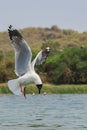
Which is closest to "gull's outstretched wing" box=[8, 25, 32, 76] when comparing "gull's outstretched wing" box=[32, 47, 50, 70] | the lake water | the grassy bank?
"gull's outstretched wing" box=[32, 47, 50, 70]

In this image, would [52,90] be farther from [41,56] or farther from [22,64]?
[22,64]

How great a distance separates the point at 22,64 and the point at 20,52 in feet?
1.46

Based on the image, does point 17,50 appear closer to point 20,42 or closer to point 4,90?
point 20,42

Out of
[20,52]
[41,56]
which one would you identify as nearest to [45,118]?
[41,56]

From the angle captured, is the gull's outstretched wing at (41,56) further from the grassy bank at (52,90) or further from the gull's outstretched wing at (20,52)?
the grassy bank at (52,90)

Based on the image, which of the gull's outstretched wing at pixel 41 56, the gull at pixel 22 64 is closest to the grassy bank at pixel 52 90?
the gull's outstretched wing at pixel 41 56

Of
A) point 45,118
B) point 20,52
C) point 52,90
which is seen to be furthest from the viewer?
point 52,90

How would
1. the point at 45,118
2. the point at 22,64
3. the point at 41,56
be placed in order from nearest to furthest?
the point at 22,64, the point at 41,56, the point at 45,118

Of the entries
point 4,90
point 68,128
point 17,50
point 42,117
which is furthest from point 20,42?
point 4,90

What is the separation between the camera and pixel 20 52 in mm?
18656

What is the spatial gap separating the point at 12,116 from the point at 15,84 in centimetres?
1903

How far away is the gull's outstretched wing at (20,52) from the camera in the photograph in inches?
721

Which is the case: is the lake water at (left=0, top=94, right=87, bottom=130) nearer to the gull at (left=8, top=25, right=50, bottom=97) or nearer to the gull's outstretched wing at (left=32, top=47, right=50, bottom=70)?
the gull's outstretched wing at (left=32, top=47, right=50, bottom=70)

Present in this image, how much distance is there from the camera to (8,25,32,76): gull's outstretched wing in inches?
721
